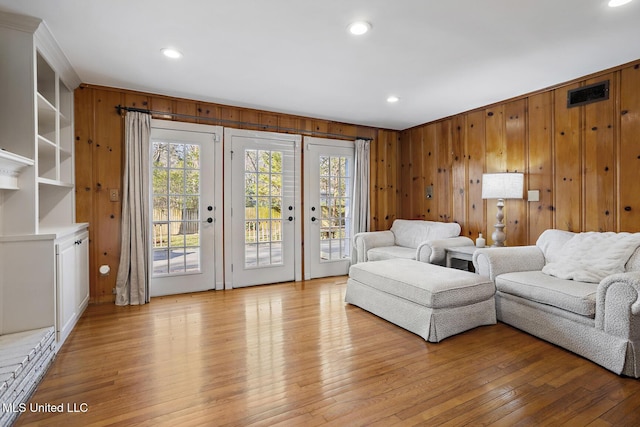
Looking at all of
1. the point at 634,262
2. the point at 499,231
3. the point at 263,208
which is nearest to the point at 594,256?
the point at 634,262

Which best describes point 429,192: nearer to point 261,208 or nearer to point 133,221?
point 261,208

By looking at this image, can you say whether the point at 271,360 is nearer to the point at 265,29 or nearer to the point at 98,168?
the point at 265,29

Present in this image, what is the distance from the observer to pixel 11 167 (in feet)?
7.25

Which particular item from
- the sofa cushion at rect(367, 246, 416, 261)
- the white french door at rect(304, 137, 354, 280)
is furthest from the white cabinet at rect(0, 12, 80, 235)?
the sofa cushion at rect(367, 246, 416, 261)

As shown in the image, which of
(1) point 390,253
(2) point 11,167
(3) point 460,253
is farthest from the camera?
(1) point 390,253

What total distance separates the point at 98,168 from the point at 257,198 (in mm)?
1789

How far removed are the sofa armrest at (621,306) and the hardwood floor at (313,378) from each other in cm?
30

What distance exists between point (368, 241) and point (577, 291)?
104 inches

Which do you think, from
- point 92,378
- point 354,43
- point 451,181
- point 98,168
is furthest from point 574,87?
point 98,168

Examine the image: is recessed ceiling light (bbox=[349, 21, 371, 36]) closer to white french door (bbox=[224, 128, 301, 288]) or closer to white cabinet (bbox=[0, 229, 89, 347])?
white french door (bbox=[224, 128, 301, 288])

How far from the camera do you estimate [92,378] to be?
6.94ft

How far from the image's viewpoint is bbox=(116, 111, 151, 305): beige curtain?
3639mm

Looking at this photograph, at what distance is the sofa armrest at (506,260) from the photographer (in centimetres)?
311

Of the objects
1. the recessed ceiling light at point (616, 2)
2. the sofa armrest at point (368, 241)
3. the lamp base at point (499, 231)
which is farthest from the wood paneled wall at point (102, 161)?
the recessed ceiling light at point (616, 2)
